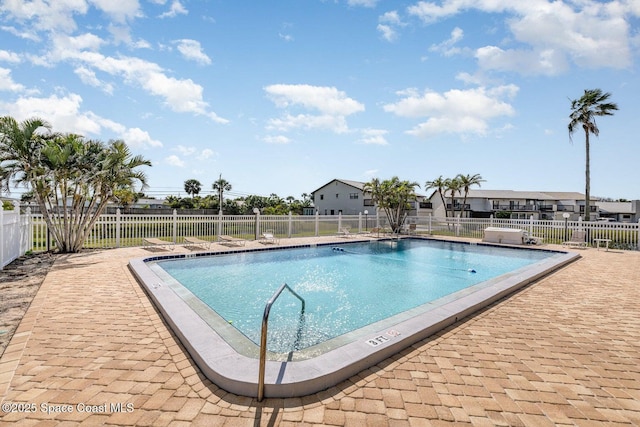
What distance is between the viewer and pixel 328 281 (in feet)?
26.2

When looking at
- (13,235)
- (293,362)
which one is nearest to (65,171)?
(13,235)

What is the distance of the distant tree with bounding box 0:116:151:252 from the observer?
8.73m

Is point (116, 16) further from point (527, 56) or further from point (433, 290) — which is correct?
point (527, 56)

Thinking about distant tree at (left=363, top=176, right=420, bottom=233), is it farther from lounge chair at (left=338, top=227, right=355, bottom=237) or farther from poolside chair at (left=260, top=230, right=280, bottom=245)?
poolside chair at (left=260, top=230, right=280, bottom=245)

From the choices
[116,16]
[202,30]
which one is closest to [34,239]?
[116,16]

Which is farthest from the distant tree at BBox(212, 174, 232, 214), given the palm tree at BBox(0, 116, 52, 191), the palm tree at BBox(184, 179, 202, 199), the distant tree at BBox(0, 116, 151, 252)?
the palm tree at BBox(0, 116, 52, 191)

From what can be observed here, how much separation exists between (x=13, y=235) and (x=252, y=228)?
814cm

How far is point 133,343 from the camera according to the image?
11.2 ft

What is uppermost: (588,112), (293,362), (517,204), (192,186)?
(588,112)

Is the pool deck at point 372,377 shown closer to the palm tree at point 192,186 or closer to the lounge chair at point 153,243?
the lounge chair at point 153,243

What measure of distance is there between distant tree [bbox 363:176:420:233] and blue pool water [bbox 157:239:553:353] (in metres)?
6.74

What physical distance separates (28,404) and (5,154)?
9.86 m

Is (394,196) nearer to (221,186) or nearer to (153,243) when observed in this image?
(153,243)

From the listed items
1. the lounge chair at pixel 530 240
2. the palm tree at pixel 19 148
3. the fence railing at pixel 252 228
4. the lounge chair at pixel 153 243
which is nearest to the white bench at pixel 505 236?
the lounge chair at pixel 530 240
